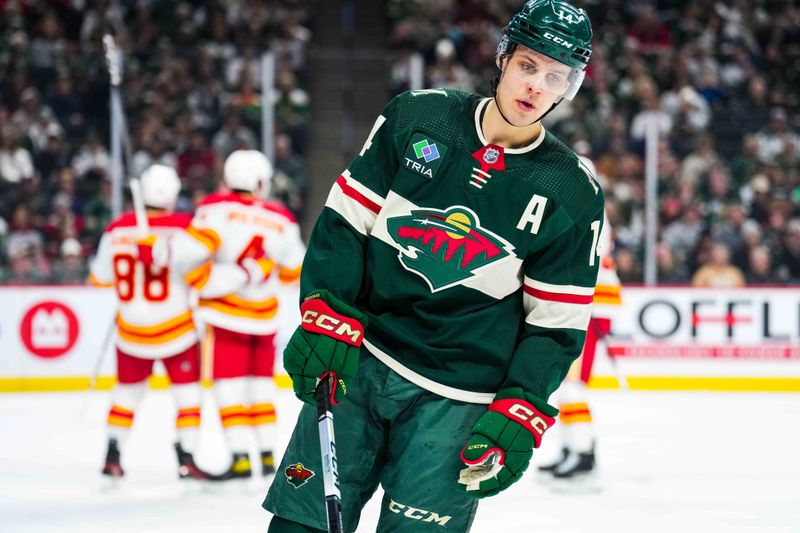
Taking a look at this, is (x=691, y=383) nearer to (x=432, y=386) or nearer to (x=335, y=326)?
(x=432, y=386)

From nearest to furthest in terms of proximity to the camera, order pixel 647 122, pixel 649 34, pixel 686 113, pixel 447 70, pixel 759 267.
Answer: pixel 759 267, pixel 647 122, pixel 686 113, pixel 447 70, pixel 649 34

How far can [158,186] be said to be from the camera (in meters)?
5.05

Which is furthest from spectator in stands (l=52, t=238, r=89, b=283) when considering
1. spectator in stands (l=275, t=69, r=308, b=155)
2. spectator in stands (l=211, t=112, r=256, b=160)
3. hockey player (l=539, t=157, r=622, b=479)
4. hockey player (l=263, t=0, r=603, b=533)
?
hockey player (l=263, t=0, r=603, b=533)

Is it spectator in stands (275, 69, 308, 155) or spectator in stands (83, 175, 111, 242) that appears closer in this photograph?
spectator in stands (83, 175, 111, 242)

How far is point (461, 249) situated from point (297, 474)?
51 centimetres

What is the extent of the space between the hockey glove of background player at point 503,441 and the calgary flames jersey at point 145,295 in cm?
306

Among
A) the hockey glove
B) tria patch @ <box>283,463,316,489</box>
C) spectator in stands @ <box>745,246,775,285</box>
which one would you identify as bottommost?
spectator in stands @ <box>745,246,775,285</box>

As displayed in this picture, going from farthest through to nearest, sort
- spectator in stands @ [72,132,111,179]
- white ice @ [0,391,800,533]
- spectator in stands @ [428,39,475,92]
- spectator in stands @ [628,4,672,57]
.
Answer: spectator in stands @ [628,4,672,57] → spectator in stands @ [428,39,475,92] → spectator in stands @ [72,132,111,179] → white ice @ [0,391,800,533]

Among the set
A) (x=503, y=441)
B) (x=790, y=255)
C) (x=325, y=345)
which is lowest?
(x=790, y=255)

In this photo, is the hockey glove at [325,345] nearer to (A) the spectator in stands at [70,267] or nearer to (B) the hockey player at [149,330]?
(B) the hockey player at [149,330]

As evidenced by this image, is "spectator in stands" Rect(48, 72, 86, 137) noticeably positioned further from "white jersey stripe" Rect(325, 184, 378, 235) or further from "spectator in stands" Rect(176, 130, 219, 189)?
"white jersey stripe" Rect(325, 184, 378, 235)

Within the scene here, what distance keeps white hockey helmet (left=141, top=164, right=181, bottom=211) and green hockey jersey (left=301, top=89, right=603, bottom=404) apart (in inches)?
117

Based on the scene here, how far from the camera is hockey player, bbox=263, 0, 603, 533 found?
2.12m

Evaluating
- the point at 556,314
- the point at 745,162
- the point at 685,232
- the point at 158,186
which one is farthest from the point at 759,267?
the point at 556,314
